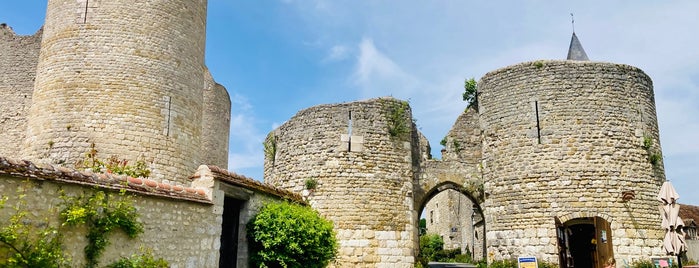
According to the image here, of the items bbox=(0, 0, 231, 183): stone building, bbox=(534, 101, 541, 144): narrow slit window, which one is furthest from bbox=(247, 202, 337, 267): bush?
bbox=(534, 101, 541, 144): narrow slit window

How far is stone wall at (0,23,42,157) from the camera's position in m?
19.4

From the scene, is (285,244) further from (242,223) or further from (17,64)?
(17,64)

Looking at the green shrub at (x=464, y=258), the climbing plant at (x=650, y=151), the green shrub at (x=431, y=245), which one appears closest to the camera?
the climbing plant at (x=650, y=151)

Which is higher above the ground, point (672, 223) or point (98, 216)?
point (672, 223)

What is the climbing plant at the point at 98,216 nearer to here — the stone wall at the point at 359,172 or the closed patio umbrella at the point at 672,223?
the stone wall at the point at 359,172

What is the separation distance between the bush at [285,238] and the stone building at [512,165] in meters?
3.63

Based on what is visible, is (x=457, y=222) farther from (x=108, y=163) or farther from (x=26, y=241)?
(x=26, y=241)

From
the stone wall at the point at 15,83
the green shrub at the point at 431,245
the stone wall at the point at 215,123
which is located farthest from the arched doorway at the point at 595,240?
the green shrub at the point at 431,245

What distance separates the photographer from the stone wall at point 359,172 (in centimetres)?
1616

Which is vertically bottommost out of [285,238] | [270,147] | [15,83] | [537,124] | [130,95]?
[285,238]

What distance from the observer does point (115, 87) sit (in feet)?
46.9

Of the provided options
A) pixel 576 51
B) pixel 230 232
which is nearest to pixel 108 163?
pixel 230 232

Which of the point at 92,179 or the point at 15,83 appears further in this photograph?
the point at 15,83

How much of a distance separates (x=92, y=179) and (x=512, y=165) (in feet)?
38.0
